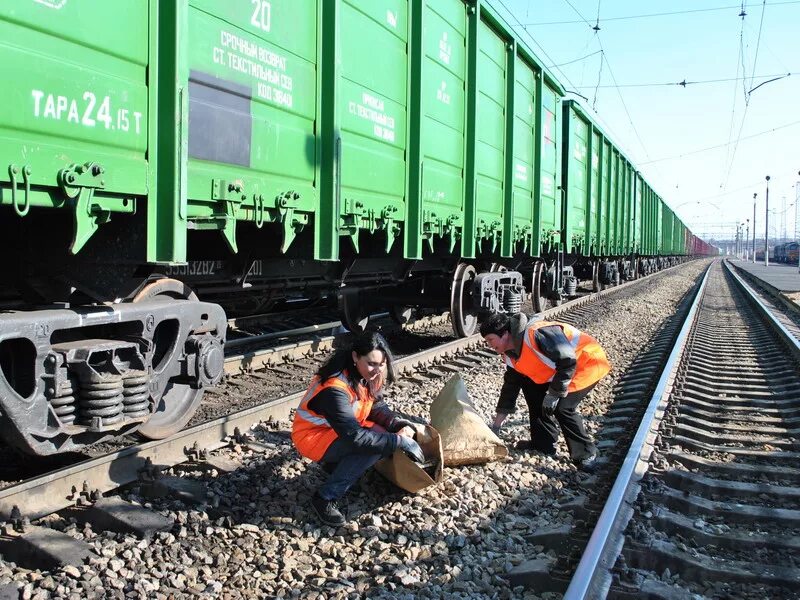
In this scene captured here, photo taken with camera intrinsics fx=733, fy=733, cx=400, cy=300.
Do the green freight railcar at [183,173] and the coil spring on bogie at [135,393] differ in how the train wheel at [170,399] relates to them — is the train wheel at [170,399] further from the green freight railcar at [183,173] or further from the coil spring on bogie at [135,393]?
the coil spring on bogie at [135,393]

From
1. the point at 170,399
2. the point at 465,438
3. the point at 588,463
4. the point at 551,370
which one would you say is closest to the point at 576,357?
the point at 551,370

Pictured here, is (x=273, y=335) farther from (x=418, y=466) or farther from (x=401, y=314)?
(x=418, y=466)

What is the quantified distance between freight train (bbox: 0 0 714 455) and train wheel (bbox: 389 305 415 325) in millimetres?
1576

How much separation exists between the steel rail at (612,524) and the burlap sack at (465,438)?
80cm

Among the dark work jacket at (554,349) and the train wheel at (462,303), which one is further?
the train wheel at (462,303)

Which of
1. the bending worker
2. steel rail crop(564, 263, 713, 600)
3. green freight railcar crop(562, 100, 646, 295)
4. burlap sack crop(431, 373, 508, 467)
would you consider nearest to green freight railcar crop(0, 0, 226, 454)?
burlap sack crop(431, 373, 508, 467)

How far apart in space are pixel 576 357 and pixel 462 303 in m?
4.56

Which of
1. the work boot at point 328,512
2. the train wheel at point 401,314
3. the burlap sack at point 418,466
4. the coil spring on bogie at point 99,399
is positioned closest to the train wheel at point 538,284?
the train wheel at point 401,314

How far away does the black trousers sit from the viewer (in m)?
4.84

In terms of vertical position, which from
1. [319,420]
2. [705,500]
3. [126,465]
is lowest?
[705,500]

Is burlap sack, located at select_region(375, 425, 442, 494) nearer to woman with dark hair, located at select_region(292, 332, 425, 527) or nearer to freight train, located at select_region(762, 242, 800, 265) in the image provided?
woman with dark hair, located at select_region(292, 332, 425, 527)

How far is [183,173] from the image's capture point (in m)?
3.71

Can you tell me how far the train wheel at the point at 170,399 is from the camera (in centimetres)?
426

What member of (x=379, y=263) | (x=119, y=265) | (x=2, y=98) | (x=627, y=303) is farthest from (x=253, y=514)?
(x=627, y=303)
